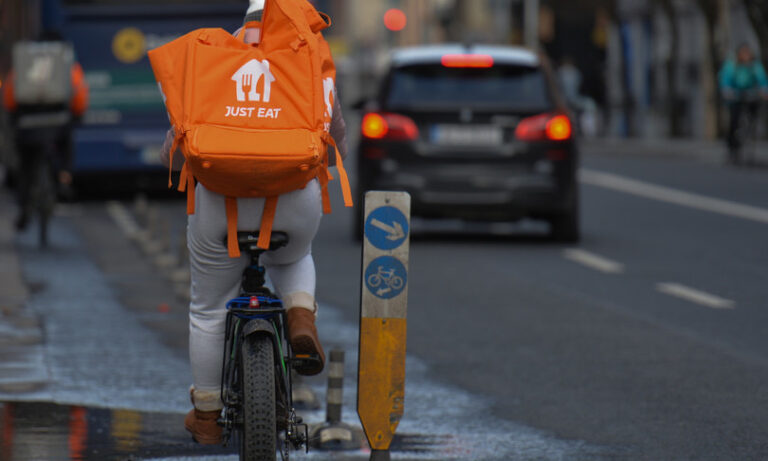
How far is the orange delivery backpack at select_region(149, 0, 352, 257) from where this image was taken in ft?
18.3

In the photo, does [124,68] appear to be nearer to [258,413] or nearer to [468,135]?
[468,135]

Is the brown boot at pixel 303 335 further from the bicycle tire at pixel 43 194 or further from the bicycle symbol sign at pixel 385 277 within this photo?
the bicycle tire at pixel 43 194

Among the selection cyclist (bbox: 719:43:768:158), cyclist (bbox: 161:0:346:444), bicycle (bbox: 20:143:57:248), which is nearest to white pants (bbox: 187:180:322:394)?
cyclist (bbox: 161:0:346:444)

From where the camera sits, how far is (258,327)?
567 cm

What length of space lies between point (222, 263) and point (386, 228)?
664mm

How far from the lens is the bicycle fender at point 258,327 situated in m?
5.67

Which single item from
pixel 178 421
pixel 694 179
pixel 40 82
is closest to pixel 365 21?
pixel 694 179

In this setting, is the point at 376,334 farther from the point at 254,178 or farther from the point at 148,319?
the point at 148,319

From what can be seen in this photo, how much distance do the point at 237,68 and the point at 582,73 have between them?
206 ft

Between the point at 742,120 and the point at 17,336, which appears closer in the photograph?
the point at 17,336

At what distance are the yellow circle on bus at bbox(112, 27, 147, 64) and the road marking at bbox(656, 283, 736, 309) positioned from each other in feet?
37.4

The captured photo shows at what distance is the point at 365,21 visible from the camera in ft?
443

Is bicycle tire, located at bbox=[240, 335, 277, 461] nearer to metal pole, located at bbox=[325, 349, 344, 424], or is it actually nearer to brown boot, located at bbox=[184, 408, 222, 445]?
brown boot, located at bbox=[184, 408, 222, 445]

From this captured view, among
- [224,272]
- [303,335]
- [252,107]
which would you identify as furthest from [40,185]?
[252,107]
